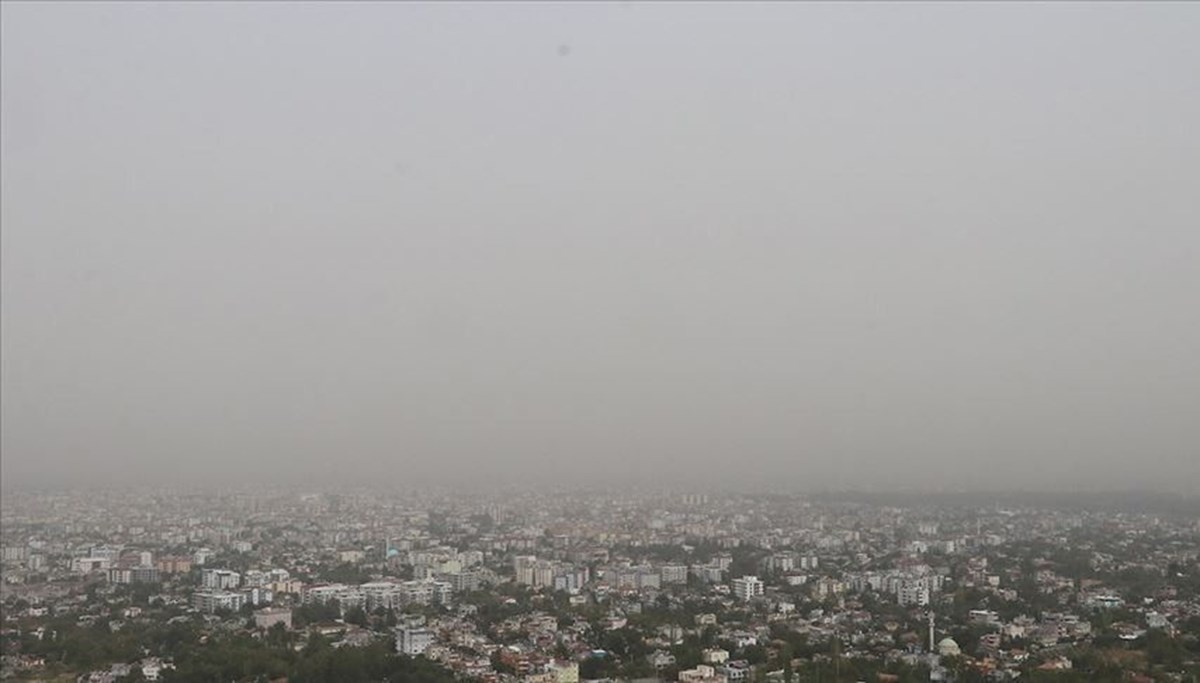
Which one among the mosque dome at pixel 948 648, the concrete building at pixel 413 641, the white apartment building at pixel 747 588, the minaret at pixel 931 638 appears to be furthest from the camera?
the white apartment building at pixel 747 588

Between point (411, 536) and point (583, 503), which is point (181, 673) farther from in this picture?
→ point (583, 503)

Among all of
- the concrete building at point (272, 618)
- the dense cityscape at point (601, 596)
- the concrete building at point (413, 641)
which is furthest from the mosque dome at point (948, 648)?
the concrete building at point (272, 618)

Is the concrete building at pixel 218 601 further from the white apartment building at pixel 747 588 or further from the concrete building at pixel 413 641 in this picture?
the white apartment building at pixel 747 588

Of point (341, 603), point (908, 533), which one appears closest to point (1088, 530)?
point (908, 533)

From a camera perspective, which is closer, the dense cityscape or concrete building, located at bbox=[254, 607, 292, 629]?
the dense cityscape

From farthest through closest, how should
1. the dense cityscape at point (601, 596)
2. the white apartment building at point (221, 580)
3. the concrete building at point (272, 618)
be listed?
the white apartment building at point (221, 580) → the concrete building at point (272, 618) → the dense cityscape at point (601, 596)

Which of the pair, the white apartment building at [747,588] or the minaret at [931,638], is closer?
the minaret at [931,638]

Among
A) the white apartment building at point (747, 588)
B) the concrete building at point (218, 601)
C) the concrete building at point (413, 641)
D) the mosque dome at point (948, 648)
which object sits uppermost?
the mosque dome at point (948, 648)

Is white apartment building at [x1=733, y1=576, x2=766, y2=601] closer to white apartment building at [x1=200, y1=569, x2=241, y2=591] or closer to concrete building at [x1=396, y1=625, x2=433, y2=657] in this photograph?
concrete building at [x1=396, y1=625, x2=433, y2=657]

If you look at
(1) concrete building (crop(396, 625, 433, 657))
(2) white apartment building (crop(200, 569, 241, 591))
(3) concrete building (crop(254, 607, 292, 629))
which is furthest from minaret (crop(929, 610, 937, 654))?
(2) white apartment building (crop(200, 569, 241, 591))

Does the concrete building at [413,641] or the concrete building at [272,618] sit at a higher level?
the concrete building at [413,641]
